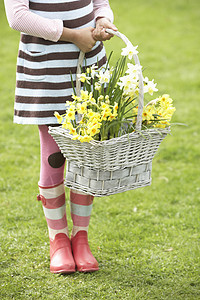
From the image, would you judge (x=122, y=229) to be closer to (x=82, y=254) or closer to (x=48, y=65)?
(x=82, y=254)

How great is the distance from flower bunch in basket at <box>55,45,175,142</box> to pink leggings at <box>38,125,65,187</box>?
0.74ft

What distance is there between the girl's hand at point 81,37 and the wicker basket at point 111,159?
0.15m

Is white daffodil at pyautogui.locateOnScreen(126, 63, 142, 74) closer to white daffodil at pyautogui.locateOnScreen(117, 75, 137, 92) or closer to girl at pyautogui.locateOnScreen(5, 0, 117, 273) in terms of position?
white daffodil at pyautogui.locateOnScreen(117, 75, 137, 92)

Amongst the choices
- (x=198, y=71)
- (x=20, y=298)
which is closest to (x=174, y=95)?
(x=198, y=71)

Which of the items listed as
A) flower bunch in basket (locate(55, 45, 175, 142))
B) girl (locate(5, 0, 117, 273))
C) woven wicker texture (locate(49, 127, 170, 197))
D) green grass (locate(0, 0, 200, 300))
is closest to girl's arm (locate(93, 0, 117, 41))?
girl (locate(5, 0, 117, 273))

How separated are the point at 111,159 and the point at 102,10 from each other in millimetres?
745

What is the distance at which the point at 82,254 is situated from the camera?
2303 millimetres

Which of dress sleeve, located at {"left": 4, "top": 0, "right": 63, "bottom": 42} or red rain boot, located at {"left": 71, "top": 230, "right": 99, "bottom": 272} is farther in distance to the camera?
red rain boot, located at {"left": 71, "top": 230, "right": 99, "bottom": 272}

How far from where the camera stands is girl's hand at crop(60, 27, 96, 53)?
198cm

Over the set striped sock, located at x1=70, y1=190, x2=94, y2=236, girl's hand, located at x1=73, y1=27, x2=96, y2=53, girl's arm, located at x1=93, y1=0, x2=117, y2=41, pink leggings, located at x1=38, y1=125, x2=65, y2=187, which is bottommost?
striped sock, located at x1=70, y1=190, x2=94, y2=236

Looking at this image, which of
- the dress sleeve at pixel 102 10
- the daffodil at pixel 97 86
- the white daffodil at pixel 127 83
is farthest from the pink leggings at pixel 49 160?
the dress sleeve at pixel 102 10

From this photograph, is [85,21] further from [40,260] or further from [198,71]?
[198,71]

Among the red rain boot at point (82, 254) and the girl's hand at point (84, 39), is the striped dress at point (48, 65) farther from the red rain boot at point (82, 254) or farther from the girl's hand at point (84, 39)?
the red rain boot at point (82, 254)

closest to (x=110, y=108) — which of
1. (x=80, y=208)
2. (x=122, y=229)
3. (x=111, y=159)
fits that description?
(x=111, y=159)
